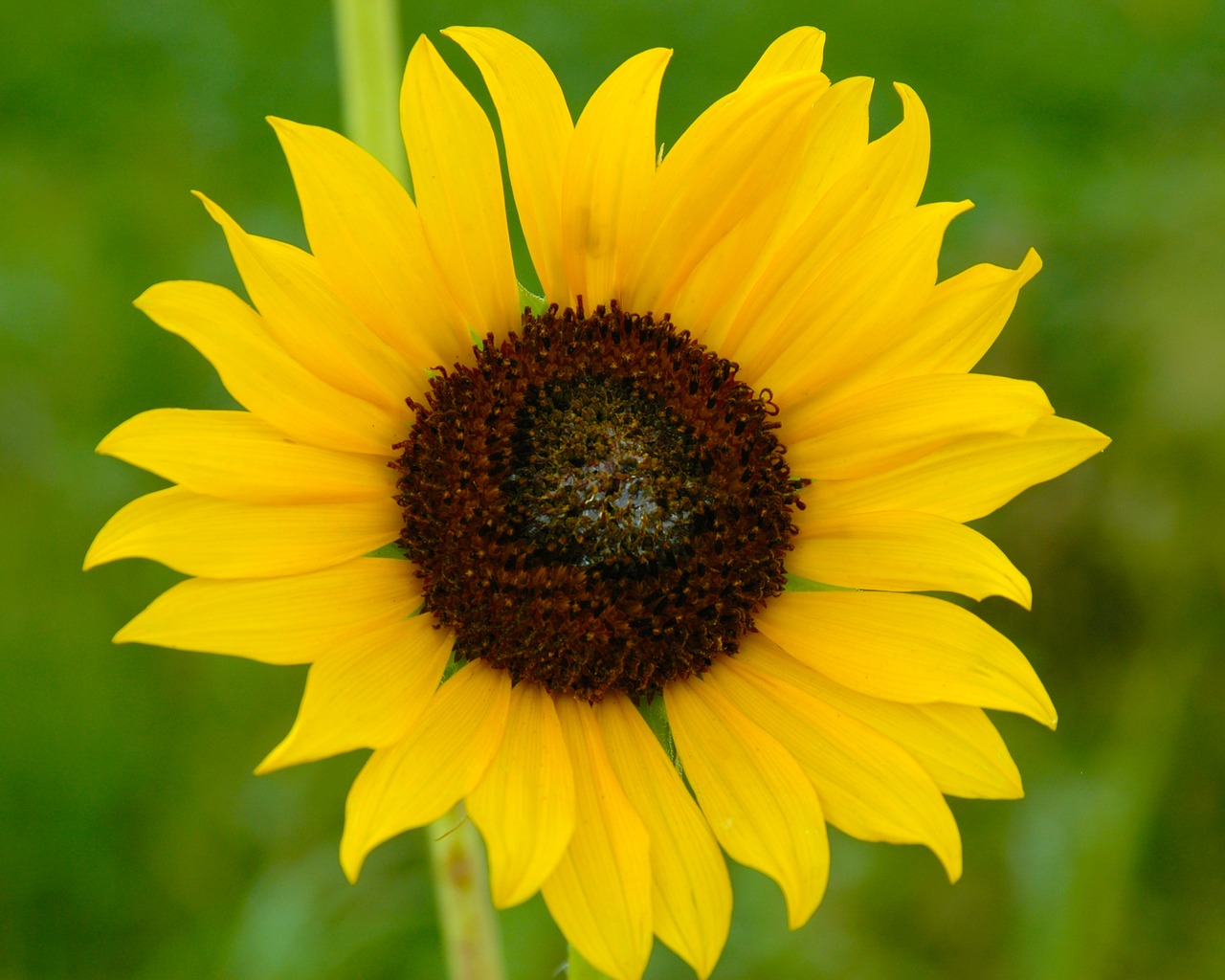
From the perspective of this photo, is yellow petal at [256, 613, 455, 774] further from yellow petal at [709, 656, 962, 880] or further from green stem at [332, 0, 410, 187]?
green stem at [332, 0, 410, 187]

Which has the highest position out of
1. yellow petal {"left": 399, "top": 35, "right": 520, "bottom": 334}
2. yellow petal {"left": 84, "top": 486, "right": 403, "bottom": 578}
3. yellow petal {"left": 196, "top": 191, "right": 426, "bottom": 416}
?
yellow petal {"left": 399, "top": 35, "right": 520, "bottom": 334}

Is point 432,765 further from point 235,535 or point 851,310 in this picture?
point 851,310

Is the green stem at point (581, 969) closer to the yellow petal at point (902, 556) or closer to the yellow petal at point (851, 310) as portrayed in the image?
the yellow petal at point (902, 556)

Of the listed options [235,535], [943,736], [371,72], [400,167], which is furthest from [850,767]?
[371,72]

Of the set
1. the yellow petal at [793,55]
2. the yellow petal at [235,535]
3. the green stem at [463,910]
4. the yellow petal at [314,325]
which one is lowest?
the green stem at [463,910]

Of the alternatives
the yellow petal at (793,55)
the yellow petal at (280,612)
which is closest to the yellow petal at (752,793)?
the yellow petal at (280,612)

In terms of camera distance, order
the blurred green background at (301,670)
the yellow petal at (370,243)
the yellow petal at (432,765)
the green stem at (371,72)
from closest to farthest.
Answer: the yellow petal at (432,765)
the yellow petal at (370,243)
the green stem at (371,72)
the blurred green background at (301,670)

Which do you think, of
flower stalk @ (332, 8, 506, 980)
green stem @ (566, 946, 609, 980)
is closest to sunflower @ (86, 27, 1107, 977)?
green stem @ (566, 946, 609, 980)

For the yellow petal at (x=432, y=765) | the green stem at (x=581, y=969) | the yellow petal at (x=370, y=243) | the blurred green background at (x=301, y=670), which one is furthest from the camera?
the blurred green background at (x=301, y=670)
